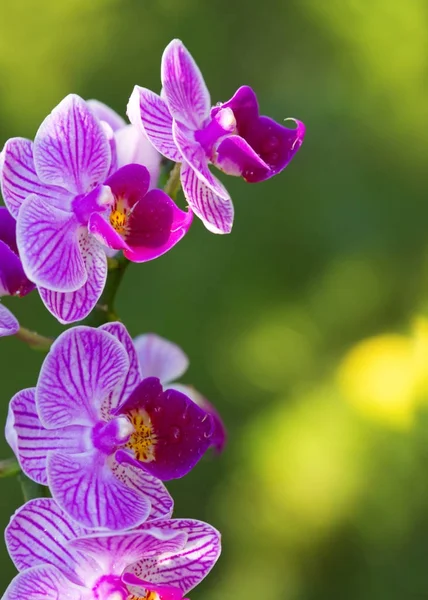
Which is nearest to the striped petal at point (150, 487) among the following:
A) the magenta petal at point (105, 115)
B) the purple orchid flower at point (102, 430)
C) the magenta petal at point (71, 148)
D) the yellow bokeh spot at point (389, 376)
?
the purple orchid flower at point (102, 430)

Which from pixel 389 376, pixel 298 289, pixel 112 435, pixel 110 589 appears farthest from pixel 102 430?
Result: pixel 298 289

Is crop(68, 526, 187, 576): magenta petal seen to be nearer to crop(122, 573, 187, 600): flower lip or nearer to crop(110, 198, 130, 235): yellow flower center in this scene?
crop(122, 573, 187, 600): flower lip

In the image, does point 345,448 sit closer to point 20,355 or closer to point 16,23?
point 20,355

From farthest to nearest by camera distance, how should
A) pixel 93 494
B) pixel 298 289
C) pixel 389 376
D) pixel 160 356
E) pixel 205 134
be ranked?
1. pixel 298 289
2. pixel 389 376
3. pixel 160 356
4. pixel 205 134
5. pixel 93 494

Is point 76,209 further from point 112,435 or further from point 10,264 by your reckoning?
point 112,435

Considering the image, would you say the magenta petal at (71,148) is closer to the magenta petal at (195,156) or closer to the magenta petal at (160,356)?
the magenta petal at (195,156)

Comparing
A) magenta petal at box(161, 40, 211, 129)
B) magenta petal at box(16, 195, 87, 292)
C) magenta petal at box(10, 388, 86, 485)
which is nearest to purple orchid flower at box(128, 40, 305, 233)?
magenta petal at box(161, 40, 211, 129)

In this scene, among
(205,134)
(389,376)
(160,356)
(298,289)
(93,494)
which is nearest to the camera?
(93,494)
